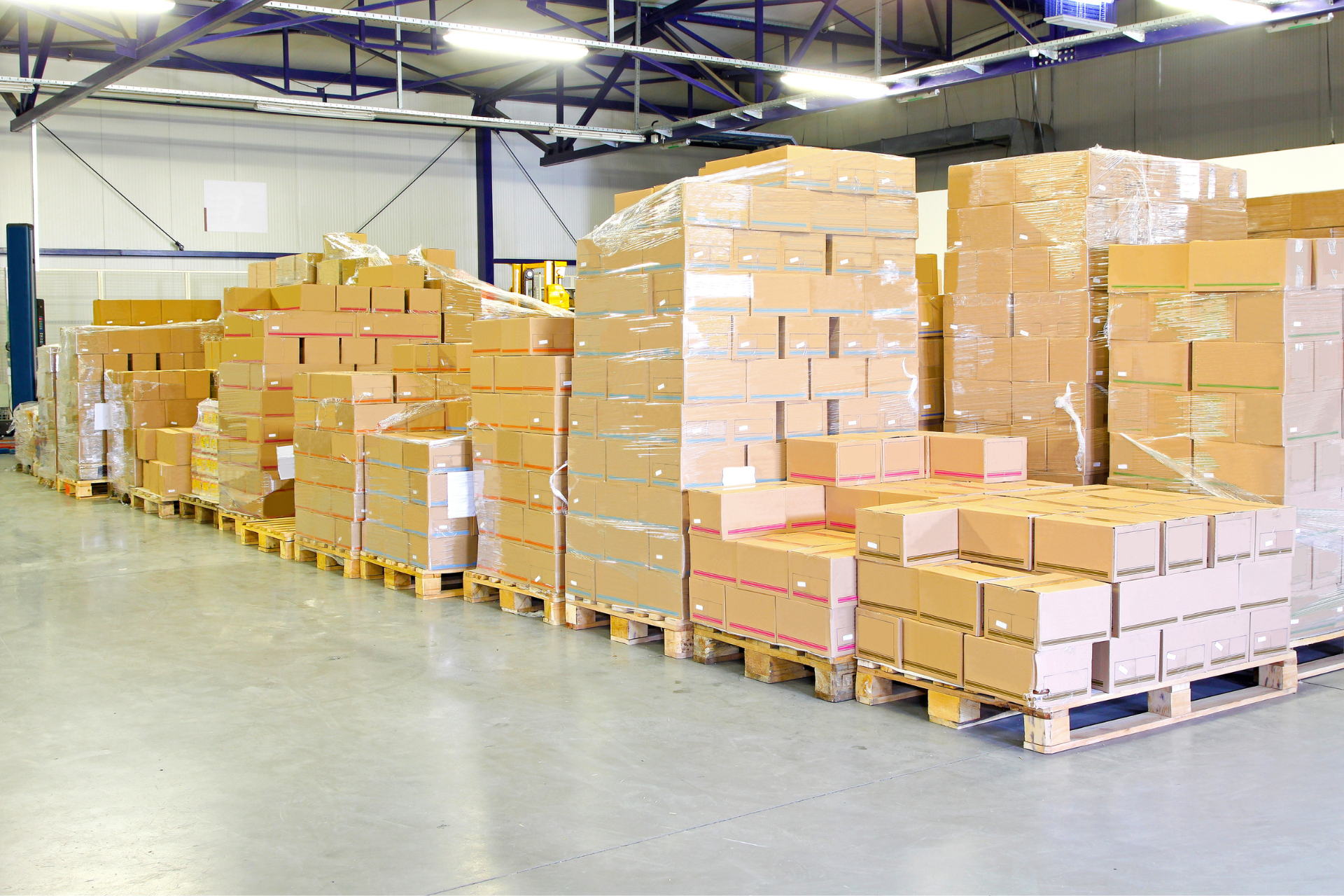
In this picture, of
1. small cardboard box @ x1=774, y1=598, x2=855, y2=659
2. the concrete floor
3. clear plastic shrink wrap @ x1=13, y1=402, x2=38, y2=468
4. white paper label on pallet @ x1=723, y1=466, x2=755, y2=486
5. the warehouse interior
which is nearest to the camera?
the concrete floor

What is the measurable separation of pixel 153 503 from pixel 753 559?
8787mm

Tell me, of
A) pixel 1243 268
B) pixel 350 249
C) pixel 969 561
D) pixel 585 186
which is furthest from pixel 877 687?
pixel 585 186

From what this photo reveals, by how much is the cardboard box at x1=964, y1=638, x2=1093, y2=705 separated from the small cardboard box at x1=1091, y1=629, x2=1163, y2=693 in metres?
0.05

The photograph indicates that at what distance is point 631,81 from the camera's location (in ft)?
61.7

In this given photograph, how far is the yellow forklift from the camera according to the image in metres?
15.7

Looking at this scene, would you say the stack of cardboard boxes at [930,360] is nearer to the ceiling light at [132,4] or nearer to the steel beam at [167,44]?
the steel beam at [167,44]

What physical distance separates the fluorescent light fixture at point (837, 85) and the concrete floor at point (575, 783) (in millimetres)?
6767

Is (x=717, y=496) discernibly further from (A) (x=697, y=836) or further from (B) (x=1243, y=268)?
(B) (x=1243, y=268)

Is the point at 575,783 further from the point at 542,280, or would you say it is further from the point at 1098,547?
the point at 542,280

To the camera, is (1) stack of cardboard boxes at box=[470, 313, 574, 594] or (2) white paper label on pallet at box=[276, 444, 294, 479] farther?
(2) white paper label on pallet at box=[276, 444, 294, 479]

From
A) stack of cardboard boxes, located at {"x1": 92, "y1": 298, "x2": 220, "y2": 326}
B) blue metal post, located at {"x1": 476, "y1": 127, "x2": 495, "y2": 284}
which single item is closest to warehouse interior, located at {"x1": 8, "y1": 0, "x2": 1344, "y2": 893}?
stack of cardboard boxes, located at {"x1": 92, "y1": 298, "x2": 220, "y2": 326}

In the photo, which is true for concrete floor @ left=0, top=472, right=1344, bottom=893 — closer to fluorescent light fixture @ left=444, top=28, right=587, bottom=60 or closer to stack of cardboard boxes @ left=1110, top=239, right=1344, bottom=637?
stack of cardboard boxes @ left=1110, top=239, right=1344, bottom=637

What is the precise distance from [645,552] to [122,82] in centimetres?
1397

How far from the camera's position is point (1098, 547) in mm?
4422
